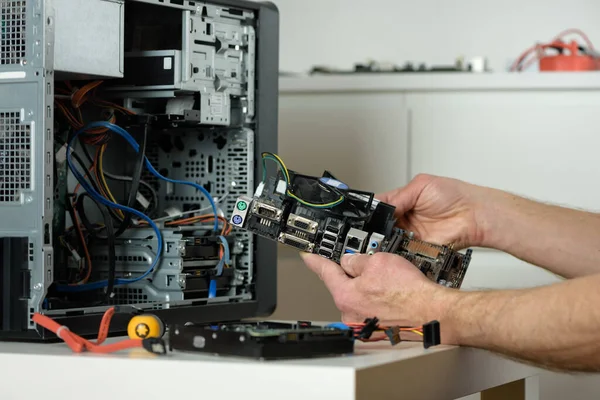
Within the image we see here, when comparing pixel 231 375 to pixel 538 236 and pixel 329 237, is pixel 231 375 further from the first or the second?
pixel 538 236

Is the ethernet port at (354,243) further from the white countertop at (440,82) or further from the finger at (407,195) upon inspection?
the white countertop at (440,82)

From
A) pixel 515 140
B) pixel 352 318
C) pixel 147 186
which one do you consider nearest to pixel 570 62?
pixel 515 140

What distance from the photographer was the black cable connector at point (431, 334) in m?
1.04

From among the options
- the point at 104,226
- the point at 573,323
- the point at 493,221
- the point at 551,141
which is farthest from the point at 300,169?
the point at 573,323

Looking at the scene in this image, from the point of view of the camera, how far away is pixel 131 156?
156 cm

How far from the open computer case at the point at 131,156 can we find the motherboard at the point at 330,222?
0.16m

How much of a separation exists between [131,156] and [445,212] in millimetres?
558

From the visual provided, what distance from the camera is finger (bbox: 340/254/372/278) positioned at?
1.23m

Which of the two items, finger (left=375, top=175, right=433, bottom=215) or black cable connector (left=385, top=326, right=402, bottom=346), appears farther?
finger (left=375, top=175, right=433, bottom=215)

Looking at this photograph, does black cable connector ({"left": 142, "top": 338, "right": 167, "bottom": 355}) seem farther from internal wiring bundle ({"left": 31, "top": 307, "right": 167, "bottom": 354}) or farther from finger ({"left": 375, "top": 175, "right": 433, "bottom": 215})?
finger ({"left": 375, "top": 175, "right": 433, "bottom": 215})

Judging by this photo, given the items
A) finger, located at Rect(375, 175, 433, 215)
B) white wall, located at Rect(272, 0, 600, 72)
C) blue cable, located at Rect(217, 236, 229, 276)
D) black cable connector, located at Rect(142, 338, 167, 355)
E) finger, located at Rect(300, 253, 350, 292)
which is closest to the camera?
black cable connector, located at Rect(142, 338, 167, 355)

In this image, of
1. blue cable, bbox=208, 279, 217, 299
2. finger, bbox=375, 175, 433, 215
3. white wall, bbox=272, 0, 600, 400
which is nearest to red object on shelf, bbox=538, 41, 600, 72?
white wall, bbox=272, 0, 600, 400

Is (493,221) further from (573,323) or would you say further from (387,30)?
(387,30)

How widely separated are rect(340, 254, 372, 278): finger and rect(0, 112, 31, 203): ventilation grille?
43 centimetres
